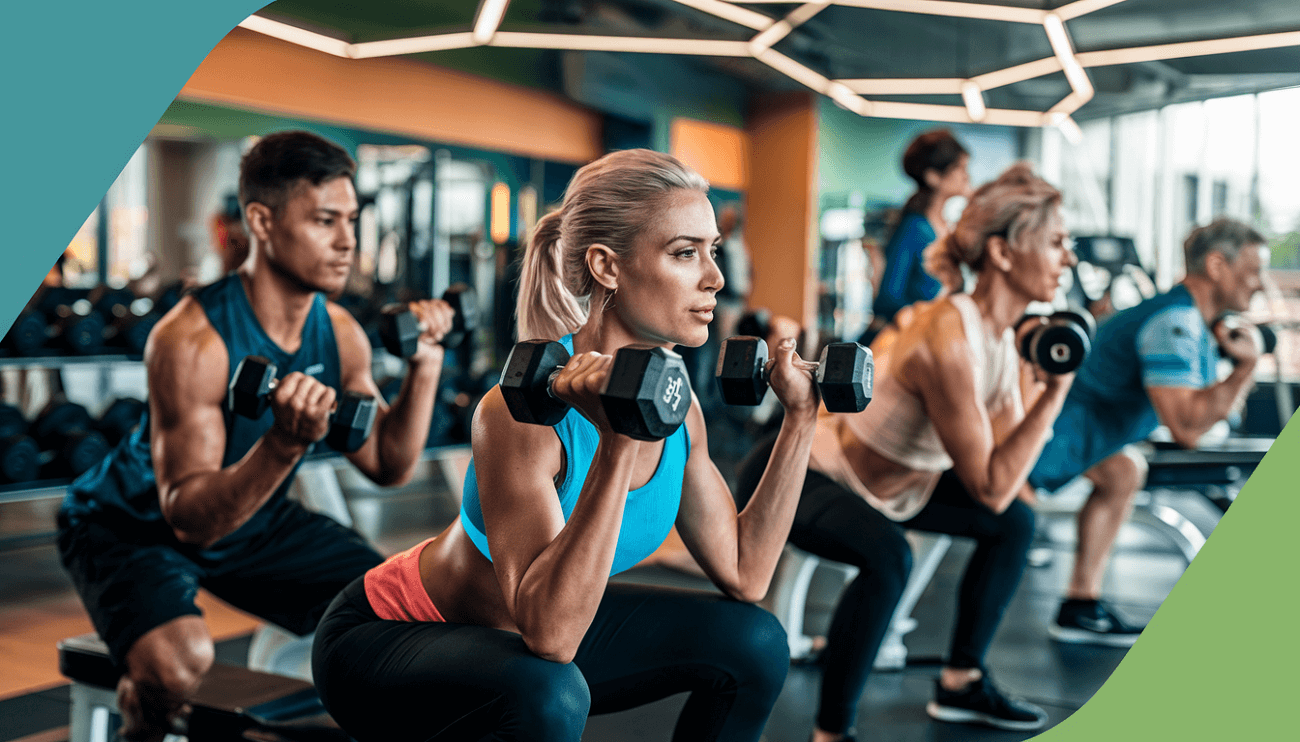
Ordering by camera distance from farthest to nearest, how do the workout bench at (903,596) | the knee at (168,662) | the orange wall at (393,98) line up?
the orange wall at (393,98), the workout bench at (903,596), the knee at (168,662)

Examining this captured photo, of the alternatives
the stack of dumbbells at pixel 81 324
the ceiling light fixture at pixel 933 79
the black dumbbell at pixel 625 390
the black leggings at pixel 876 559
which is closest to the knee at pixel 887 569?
the black leggings at pixel 876 559

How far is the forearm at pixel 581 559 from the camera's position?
0.93 meters

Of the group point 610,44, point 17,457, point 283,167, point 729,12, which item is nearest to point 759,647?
point 283,167

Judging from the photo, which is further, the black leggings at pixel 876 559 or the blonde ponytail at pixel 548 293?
the black leggings at pixel 876 559

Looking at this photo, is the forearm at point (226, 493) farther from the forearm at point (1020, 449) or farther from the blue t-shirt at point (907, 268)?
the blue t-shirt at point (907, 268)

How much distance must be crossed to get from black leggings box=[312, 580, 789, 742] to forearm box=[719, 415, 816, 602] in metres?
0.04

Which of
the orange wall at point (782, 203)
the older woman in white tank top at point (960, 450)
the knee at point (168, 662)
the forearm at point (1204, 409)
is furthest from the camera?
the orange wall at point (782, 203)

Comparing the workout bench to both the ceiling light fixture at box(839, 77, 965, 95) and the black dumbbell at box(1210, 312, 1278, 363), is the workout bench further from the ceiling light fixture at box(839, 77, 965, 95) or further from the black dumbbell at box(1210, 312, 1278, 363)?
the ceiling light fixture at box(839, 77, 965, 95)

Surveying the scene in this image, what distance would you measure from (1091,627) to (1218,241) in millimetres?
1086

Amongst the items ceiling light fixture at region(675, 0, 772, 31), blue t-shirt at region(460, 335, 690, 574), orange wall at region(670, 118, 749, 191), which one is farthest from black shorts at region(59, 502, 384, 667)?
orange wall at region(670, 118, 749, 191)

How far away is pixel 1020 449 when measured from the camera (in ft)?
5.97

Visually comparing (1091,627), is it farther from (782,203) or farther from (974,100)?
(782,203)

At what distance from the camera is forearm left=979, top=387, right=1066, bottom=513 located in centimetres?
182

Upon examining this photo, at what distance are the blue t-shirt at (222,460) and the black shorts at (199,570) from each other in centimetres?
1
